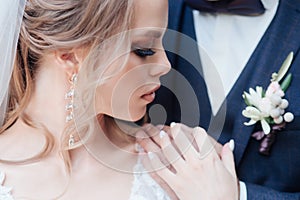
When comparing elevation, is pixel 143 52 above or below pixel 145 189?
above

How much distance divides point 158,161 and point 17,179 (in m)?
0.32

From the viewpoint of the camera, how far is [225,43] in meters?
1.60

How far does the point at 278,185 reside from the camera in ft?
4.85

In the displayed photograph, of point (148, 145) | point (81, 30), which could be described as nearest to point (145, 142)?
point (148, 145)

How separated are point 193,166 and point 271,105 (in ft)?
0.78

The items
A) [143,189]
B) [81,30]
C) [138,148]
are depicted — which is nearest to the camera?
[81,30]

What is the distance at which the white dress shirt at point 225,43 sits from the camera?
5.06ft

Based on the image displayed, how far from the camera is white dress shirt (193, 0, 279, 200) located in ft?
5.06

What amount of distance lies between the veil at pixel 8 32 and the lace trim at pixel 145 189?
370 mm

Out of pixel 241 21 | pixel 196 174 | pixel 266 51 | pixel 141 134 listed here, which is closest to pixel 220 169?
pixel 196 174

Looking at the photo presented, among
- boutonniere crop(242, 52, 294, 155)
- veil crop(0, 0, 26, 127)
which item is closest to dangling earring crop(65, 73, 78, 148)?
veil crop(0, 0, 26, 127)

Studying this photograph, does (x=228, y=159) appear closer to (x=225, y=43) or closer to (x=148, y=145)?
(x=148, y=145)

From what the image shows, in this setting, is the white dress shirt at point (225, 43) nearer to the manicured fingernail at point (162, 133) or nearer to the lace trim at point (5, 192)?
the manicured fingernail at point (162, 133)

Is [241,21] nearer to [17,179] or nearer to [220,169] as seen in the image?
[220,169]
